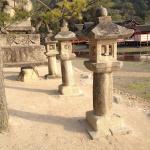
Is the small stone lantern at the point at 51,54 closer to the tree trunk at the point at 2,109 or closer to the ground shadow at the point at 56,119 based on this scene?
the ground shadow at the point at 56,119

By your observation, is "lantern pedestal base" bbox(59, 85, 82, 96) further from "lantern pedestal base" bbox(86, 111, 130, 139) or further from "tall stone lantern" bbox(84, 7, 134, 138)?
"lantern pedestal base" bbox(86, 111, 130, 139)

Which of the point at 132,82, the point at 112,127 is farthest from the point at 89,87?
the point at 112,127

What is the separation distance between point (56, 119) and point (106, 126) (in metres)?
1.44

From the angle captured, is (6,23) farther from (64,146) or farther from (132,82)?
(64,146)

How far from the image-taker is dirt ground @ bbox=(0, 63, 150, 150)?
5.71 m

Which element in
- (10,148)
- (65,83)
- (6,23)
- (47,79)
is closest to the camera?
(10,148)

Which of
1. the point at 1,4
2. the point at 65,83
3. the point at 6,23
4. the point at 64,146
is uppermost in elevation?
the point at 1,4

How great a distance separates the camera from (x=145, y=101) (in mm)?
9547

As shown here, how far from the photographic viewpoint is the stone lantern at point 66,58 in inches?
354

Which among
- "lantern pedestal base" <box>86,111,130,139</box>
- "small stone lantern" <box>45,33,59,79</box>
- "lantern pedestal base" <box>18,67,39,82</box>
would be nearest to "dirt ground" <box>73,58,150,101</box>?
"small stone lantern" <box>45,33,59,79</box>

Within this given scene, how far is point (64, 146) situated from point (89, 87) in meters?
5.02

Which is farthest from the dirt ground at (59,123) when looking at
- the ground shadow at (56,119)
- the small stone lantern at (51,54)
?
the small stone lantern at (51,54)

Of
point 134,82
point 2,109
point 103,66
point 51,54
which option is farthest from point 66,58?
point 134,82

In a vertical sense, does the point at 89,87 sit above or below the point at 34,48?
below
